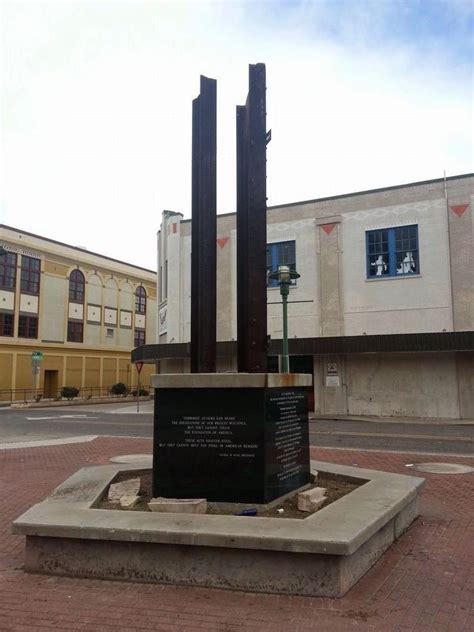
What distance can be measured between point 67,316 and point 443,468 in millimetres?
44371

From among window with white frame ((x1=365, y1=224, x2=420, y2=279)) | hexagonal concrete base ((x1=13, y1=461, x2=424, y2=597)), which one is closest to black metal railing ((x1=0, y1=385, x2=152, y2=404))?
window with white frame ((x1=365, y1=224, x2=420, y2=279))

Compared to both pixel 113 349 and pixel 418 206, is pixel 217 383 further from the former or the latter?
pixel 113 349

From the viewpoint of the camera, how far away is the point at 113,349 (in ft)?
178

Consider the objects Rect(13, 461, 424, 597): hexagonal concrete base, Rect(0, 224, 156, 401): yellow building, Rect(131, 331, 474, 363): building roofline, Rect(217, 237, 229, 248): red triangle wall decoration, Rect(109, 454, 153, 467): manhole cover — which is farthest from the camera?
Rect(0, 224, 156, 401): yellow building

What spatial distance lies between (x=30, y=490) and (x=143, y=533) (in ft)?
15.2

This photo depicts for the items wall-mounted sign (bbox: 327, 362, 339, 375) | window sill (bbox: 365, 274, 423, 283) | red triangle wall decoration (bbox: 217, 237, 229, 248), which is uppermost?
red triangle wall decoration (bbox: 217, 237, 229, 248)

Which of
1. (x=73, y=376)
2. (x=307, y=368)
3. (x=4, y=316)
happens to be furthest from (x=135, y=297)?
(x=307, y=368)

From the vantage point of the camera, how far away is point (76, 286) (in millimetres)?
51312

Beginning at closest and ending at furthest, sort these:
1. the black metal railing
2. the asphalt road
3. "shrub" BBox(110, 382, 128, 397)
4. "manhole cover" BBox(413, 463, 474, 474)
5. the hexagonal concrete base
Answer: the hexagonal concrete base → "manhole cover" BBox(413, 463, 474, 474) → the asphalt road → the black metal railing → "shrub" BBox(110, 382, 128, 397)

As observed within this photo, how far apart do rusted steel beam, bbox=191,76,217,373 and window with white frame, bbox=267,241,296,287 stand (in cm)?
2071

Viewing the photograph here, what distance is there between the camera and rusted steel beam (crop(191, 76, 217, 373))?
7.02 m

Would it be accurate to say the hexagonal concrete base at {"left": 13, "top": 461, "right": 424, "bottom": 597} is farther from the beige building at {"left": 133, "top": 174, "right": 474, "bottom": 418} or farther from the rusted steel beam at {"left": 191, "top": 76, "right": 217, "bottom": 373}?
the beige building at {"left": 133, "top": 174, "right": 474, "bottom": 418}

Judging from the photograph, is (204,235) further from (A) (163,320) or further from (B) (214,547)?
(A) (163,320)

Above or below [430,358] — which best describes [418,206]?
above
